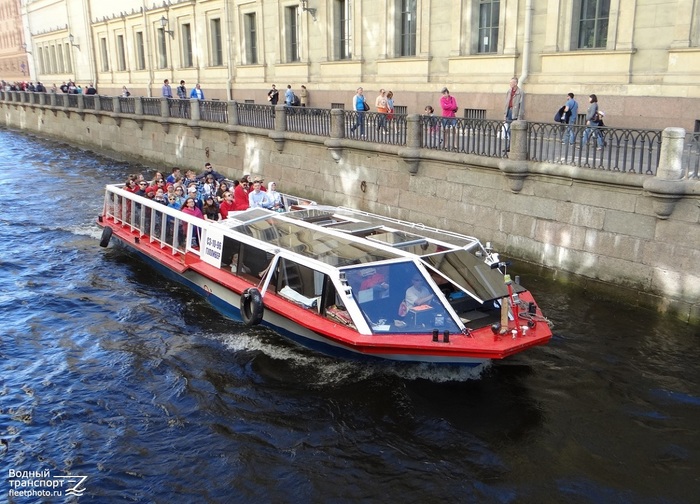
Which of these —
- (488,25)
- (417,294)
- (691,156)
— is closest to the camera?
(417,294)

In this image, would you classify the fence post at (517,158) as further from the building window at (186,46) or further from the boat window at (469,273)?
the building window at (186,46)

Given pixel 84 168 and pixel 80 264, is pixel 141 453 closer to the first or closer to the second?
pixel 80 264

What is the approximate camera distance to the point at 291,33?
30906 mm

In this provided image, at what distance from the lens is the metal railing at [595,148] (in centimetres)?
1222

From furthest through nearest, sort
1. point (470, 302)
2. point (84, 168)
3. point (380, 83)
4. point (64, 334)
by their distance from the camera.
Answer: point (84, 168) → point (380, 83) → point (64, 334) → point (470, 302)

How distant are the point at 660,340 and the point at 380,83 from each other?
16.1 metres

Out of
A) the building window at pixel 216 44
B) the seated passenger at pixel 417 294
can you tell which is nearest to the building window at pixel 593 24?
the seated passenger at pixel 417 294

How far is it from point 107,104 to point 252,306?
28.0m

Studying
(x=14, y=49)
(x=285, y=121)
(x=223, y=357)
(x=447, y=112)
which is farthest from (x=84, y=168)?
(x=14, y=49)

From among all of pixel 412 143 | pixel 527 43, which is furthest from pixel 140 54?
pixel 412 143

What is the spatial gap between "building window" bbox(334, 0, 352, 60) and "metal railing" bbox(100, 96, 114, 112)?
13617 millimetres

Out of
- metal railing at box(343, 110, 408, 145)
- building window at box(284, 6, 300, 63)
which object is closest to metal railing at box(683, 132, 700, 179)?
metal railing at box(343, 110, 408, 145)

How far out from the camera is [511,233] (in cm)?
1466

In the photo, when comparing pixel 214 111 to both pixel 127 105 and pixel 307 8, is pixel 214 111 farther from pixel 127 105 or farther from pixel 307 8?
pixel 127 105
